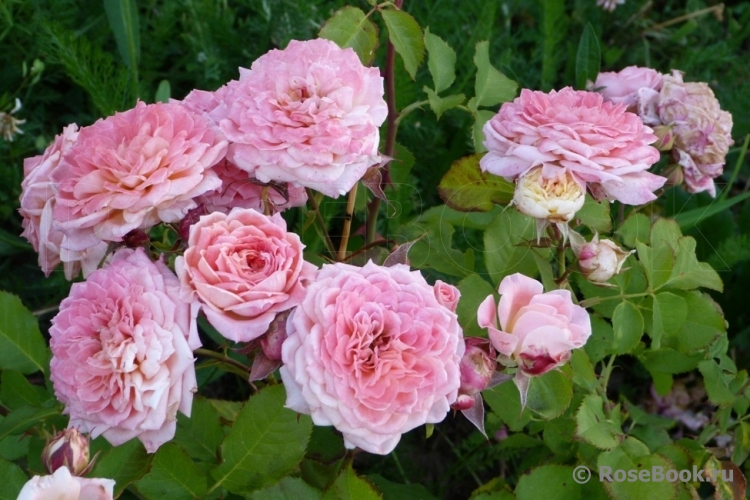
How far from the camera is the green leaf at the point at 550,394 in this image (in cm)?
73

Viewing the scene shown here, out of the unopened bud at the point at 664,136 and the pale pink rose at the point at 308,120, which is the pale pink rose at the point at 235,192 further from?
the unopened bud at the point at 664,136

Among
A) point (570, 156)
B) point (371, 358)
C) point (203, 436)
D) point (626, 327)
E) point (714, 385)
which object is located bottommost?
point (203, 436)

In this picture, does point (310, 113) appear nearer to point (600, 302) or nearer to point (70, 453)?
point (70, 453)

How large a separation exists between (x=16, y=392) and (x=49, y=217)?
29cm

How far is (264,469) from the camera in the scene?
0.75 m

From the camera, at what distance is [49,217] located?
2.33 feet

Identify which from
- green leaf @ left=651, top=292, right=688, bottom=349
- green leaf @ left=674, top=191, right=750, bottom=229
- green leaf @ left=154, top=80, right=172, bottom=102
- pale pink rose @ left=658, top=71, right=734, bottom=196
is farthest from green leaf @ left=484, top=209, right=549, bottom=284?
green leaf @ left=154, top=80, right=172, bottom=102

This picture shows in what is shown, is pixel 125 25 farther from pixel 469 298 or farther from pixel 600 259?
pixel 600 259

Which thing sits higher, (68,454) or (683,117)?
(683,117)

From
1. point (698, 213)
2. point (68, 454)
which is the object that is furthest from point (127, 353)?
point (698, 213)

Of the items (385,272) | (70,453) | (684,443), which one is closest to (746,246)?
(684,443)

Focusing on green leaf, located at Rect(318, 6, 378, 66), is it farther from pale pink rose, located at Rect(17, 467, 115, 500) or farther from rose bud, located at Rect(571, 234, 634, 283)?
pale pink rose, located at Rect(17, 467, 115, 500)

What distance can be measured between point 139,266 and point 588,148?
17.3 inches

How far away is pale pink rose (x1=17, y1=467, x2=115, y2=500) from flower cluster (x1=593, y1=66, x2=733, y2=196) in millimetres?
771
